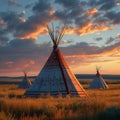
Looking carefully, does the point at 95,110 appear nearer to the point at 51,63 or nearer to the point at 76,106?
the point at 76,106

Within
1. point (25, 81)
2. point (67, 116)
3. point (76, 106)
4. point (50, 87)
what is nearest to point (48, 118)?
point (67, 116)

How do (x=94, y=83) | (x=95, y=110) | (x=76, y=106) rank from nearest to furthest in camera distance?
(x=95, y=110)
(x=76, y=106)
(x=94, y=83)

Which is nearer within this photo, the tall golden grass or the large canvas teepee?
the tall golden grass

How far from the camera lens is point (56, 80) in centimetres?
2569

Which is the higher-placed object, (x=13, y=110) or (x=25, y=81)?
(x=25, y=81)

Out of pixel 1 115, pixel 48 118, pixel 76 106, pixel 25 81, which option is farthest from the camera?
pixel 25 81

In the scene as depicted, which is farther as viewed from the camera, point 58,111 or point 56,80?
point 56,80

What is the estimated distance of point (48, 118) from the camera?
521 inches

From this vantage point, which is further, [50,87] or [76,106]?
[50,87]

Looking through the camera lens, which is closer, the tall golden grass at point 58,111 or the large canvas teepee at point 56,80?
the tall golden grass at point 58,111

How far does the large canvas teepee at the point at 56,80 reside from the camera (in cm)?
2542

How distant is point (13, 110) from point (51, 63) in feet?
38.4

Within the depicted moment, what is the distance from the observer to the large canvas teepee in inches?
1001

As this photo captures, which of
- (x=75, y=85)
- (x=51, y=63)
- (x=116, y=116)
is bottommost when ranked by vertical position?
(x=116, y=116)
